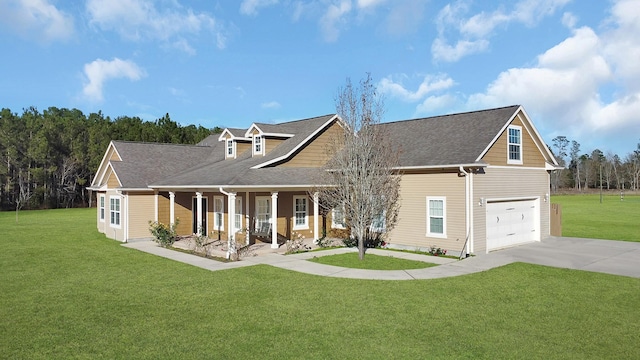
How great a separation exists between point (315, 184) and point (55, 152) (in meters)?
48.3

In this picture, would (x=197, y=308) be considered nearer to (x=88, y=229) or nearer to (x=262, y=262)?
(x=262, y=262)

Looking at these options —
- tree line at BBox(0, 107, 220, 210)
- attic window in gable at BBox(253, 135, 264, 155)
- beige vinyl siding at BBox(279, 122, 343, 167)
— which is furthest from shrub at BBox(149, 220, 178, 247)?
tree line at BBox(0, 107, 220, 210)

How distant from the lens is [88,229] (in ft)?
94.8

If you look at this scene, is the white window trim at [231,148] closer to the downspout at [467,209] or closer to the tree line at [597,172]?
the downspout at [467,209]

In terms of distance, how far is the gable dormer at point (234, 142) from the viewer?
81.9 feet

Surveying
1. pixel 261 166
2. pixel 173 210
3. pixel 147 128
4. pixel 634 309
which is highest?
pixel 147 128

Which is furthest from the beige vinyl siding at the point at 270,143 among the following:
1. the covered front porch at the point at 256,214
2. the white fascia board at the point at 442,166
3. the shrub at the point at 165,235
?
the white fascia board at the point at 442,166

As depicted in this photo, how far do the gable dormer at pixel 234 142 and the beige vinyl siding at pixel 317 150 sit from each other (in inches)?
179

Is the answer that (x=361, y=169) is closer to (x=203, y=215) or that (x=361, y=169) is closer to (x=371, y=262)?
(x=371, y=262)

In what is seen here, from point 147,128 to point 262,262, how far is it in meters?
44.0

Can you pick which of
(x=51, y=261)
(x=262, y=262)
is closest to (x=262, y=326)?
(x=262, y=262)

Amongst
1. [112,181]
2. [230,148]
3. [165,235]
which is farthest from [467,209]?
[112,181]

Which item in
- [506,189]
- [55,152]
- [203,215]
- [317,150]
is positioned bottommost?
[203,215]

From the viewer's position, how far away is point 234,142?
25109 mm
